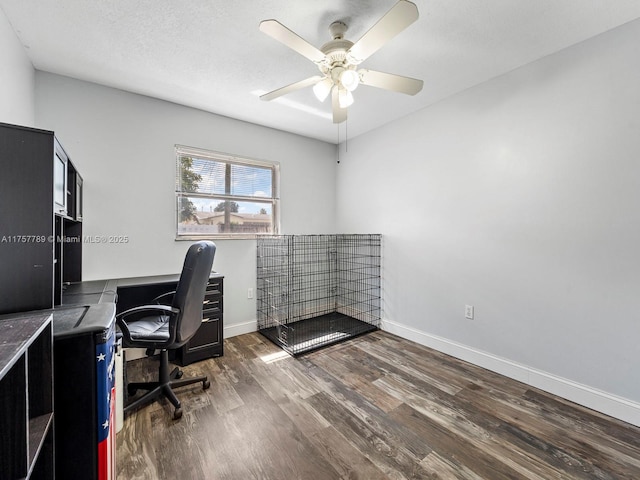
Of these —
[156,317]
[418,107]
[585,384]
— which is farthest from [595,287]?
[156,317]

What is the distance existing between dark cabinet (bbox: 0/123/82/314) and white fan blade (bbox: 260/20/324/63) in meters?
1.14

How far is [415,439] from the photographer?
1.67 meters

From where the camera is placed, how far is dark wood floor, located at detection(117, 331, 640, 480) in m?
1.47

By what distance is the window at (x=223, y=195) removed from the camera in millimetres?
2951

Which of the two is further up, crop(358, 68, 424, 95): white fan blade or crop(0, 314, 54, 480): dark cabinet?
crop(358, 68, 424, 95): white fan blade

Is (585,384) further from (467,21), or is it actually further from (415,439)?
(467,21)

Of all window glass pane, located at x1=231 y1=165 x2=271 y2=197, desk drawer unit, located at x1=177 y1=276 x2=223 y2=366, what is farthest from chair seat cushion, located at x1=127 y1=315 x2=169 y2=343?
window glass pane, located at x1=231 y1=165 x2=271 y2=197

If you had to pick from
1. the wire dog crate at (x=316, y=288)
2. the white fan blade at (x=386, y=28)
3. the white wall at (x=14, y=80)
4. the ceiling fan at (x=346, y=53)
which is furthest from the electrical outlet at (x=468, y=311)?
the white wall at (x=14, y=80)

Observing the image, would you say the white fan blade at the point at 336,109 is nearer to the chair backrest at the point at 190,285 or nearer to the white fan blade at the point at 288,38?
the white fan blade at the point at 288,38

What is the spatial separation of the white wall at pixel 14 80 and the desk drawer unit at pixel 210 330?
1.76 m

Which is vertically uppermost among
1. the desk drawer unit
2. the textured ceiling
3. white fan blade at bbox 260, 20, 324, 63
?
the textured ceiling

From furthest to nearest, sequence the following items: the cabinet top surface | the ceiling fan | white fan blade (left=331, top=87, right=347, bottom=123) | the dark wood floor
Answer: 1. white fan blade (left=331, top=87, right=347, bottom=123)
2. the dark wood floor
3. the ceiling fan
4. the cabinet top surface

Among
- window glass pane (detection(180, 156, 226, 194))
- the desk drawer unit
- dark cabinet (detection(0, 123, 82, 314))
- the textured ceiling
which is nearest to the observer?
dark cabinet (detection(0, 123, 82, 314))

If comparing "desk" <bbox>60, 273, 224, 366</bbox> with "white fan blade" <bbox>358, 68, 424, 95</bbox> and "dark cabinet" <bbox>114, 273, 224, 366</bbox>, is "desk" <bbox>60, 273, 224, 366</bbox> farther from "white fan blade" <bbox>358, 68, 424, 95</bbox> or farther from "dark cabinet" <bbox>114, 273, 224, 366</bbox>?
"white fan blade" <bbox>358, 68, 424, 95</bbox>
